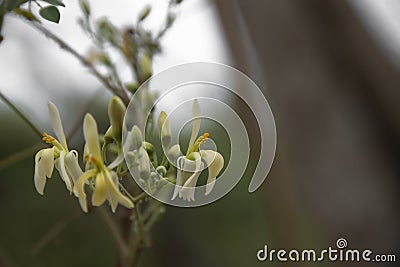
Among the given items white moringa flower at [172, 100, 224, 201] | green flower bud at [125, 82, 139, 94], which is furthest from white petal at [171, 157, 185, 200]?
green flower bud at [125, 82, 139, 94]

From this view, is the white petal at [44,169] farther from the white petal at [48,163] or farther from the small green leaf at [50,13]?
the small green leaf at [50,13]

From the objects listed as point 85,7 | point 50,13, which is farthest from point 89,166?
point 85,7

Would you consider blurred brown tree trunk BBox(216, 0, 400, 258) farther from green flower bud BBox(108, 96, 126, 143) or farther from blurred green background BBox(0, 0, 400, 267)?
green flower bud BBox(108, 96, 126, 143)

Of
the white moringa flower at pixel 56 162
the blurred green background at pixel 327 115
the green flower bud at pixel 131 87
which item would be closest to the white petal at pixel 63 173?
the white moringa flower at pixel 56 162

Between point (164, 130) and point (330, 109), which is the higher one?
point (330, 109)

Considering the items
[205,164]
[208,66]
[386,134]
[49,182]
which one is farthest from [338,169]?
[49,182]

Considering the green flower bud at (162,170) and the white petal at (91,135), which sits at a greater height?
the white petal at (91,135)

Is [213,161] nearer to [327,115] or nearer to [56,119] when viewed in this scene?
[56,119]
